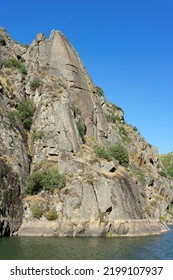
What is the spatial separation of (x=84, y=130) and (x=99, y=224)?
83.5 ft

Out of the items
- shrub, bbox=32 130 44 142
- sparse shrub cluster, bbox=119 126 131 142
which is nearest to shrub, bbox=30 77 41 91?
shrub, bbox=32 130 44 142

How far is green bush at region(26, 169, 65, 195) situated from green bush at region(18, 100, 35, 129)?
41.3 ft

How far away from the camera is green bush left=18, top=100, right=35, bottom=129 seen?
66.2m

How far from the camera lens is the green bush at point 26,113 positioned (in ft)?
217

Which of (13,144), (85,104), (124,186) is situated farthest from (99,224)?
(85,104)

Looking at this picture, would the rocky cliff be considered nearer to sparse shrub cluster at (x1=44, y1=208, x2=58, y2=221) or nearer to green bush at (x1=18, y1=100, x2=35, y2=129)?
green bush at (x1=18, y1=100, x2=35, y2=129)

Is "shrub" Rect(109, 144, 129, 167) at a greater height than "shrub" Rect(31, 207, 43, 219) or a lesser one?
greater

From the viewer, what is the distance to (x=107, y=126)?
86.2 m

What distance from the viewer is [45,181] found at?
56.2 m

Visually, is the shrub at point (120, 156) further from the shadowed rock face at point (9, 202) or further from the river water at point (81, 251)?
the river water at point (81, 251)

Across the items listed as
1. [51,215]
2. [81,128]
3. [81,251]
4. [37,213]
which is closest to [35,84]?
[81,128]

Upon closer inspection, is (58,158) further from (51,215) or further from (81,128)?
(81,128)

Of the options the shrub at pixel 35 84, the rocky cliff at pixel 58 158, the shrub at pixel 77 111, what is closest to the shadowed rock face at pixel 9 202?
the rocky cliff at pixel 58 158
